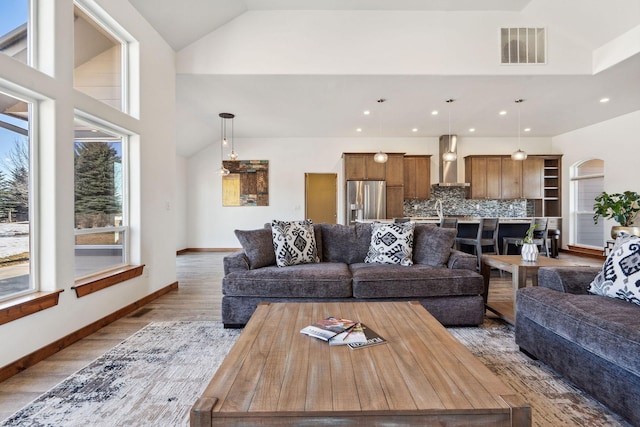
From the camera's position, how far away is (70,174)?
99.6 inches

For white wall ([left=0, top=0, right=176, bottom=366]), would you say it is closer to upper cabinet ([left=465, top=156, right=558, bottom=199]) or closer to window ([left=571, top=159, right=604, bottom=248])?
upper cabinet ([left=465, top=156, right=558, bottom=199])

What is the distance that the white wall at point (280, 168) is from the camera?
8.01 meters

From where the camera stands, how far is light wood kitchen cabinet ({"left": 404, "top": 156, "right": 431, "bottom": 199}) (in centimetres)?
774

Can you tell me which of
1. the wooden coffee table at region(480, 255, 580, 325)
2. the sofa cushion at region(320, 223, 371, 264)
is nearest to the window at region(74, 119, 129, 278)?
the sofa cushion at region(320, 223, 371, 264)

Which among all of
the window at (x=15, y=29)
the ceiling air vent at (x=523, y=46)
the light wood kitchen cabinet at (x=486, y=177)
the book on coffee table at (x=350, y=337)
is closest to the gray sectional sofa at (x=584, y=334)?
the book on coffee table at (x=350, y=337)

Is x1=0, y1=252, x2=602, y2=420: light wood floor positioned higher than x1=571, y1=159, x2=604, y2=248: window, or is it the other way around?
x1=571, y1=159, x2=604, y2=248: window

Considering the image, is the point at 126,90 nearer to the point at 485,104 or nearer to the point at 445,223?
the point at 445,223

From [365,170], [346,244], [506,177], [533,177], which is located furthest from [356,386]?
[533,177]

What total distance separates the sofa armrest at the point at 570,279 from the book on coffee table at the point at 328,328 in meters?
1.58

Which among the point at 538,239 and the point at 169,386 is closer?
the point at 169,386

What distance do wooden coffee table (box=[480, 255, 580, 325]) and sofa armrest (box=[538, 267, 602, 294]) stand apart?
0.94ft

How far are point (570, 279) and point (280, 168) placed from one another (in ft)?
22.0

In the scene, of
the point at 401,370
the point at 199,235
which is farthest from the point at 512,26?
the point at 199,235

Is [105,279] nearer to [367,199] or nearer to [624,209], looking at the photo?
[367,199]
